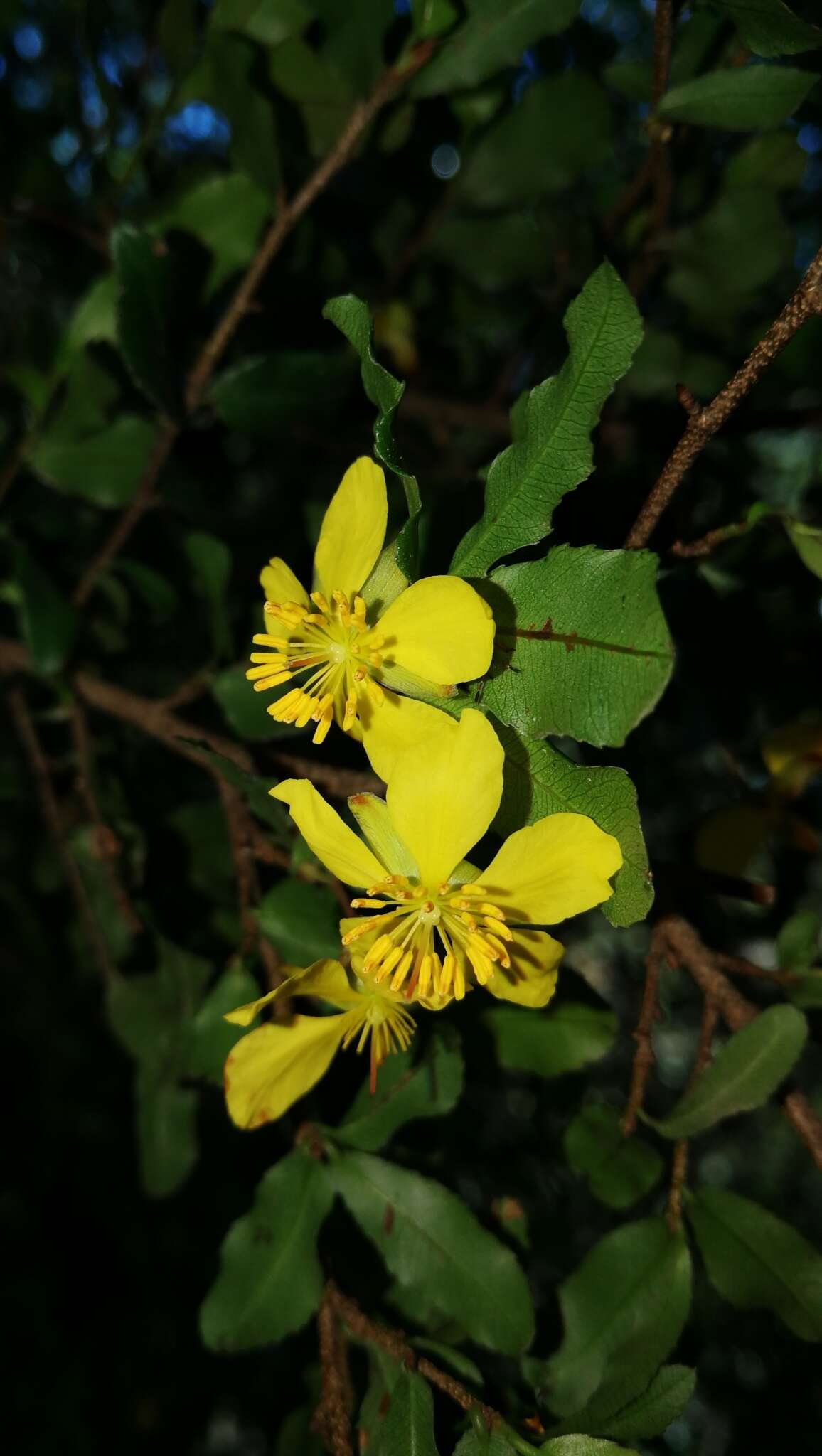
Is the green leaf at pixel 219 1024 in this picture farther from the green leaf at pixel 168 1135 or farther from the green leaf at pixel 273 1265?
the green leaf at pixel 168 1135

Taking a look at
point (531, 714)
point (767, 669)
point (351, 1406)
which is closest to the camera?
point (531, 714)

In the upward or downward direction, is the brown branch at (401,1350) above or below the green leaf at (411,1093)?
below

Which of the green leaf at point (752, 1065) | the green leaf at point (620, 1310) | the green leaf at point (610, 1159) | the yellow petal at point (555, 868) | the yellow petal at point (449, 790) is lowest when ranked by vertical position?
the green leaf at point (620, 1310)

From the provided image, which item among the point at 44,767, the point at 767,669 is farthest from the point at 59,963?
the point at 767,669

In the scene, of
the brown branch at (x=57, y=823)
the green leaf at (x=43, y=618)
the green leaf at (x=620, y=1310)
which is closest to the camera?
the green leaf at (x=620, y=1310)

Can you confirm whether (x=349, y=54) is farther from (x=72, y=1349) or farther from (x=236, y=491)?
(x=72, y=1349)

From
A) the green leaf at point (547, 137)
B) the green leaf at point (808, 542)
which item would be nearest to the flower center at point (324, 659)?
the green leaf at point (808, 542)

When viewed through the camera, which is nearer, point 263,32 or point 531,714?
point 531,714
